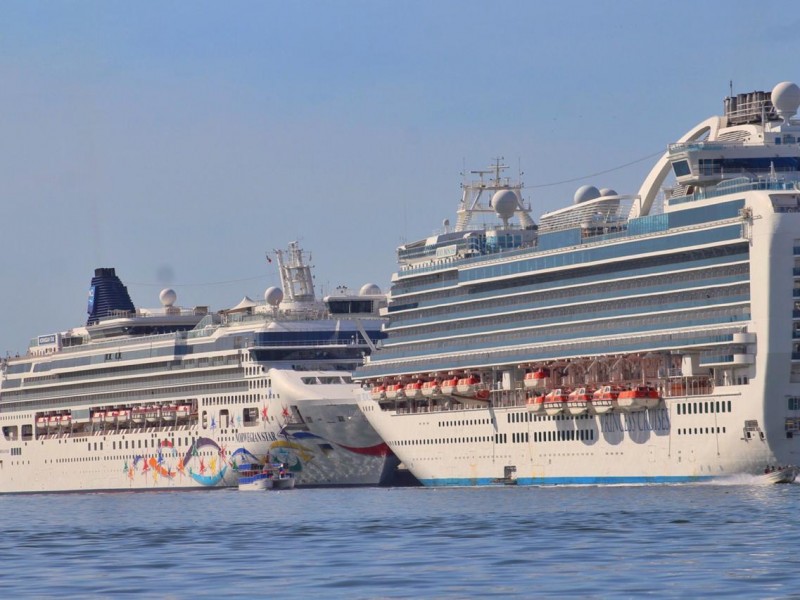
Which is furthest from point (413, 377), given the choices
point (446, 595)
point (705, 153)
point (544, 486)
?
point (446, 595)

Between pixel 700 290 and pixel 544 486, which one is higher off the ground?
pixel 700 290

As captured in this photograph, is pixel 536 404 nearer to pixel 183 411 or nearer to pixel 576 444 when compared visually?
pixel 576 444

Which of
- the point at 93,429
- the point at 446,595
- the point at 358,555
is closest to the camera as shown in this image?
the point at 446,595

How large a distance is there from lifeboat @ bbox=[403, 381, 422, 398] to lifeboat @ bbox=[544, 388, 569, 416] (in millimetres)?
13482

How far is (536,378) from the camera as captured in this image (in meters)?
104

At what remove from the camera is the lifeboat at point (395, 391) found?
116 metres

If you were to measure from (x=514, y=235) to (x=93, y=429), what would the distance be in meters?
53.1

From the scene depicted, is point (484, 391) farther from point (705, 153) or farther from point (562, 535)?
point (562, 535)

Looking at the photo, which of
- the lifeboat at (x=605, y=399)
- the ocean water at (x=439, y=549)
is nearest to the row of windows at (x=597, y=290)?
the lifeboat at (x=605, y=399)

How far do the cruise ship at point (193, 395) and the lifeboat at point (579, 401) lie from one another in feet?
89.0

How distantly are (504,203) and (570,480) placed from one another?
23.8 meters

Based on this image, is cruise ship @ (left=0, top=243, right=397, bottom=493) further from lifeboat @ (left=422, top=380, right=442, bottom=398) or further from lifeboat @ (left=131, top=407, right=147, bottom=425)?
lifeboat @ (left=422, top=380, right=442, bottom=398)

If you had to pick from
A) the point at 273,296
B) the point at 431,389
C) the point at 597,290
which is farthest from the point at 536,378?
the point at 273,296

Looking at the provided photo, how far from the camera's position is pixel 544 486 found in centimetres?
10225
